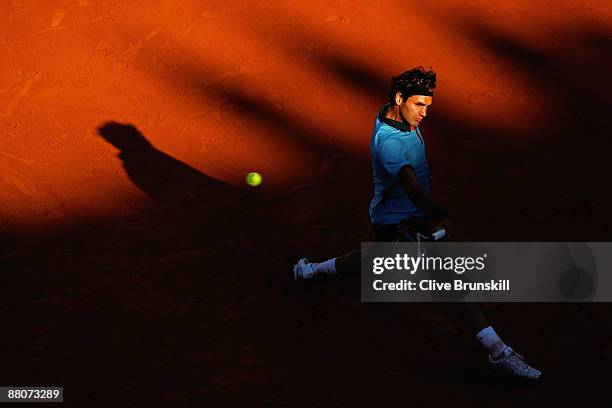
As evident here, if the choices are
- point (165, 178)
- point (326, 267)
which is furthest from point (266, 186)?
point (326, 267)

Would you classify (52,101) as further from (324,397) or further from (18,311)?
(324,397)

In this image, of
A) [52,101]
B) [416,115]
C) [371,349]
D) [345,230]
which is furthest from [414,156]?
[52,101]

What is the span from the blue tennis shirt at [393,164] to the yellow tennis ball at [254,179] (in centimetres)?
241

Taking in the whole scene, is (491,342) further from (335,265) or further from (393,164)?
(335,265)

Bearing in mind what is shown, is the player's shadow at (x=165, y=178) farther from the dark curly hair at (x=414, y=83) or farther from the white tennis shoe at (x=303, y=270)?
the dark curly hair at (x=414, y=83)

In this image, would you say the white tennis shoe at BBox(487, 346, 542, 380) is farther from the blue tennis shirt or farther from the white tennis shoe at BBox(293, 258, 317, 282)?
the white tennis shoe at BBox(293, 258, 317, 282)

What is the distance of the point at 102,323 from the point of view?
6309 millimetres

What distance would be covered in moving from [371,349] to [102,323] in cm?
180

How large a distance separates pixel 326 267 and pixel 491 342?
1486 millimetres

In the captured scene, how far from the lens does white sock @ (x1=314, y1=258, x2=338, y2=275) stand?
6605 mm

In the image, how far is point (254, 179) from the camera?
8.23 meters

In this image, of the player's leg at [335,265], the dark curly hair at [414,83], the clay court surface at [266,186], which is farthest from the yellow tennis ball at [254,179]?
the dark curly hair at [414,83]

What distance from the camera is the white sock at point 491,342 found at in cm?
554

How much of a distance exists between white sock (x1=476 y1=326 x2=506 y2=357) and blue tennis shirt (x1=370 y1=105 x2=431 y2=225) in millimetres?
816
